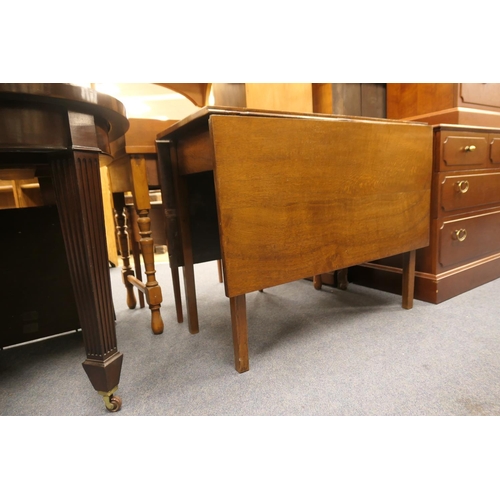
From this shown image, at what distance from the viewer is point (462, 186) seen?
1.43 meters

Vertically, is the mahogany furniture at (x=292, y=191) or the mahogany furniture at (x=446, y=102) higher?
the mahogany furniture at (x=446, y=102)

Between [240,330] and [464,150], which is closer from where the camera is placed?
[240,330]

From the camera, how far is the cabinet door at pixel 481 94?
166cm

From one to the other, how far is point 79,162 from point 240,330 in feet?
1.96

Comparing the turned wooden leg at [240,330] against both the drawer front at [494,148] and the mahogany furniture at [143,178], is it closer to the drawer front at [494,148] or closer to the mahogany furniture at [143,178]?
the mahogany furniture at [143,178]

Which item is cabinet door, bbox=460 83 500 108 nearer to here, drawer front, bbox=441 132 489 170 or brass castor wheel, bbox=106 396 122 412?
drawer front, bbox=441 132 489 170

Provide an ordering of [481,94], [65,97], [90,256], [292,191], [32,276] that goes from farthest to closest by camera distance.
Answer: [481,94], [32,276], [292,191], [90,256], [65,97]

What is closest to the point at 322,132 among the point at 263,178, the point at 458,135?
the point at 263,178

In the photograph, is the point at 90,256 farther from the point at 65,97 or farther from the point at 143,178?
the point at 143,178

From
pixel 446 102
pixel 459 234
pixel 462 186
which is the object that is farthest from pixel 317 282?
pixel 446 102

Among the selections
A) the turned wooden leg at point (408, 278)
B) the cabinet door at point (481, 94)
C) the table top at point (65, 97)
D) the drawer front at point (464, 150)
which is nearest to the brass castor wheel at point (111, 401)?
the table top at point (65, 97)

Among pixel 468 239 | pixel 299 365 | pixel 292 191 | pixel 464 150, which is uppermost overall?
pixel 464 150

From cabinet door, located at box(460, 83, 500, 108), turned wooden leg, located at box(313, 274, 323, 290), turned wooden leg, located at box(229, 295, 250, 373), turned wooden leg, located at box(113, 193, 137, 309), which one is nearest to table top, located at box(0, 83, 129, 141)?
turned wooden leg, located at box(229, 295, 250, 373)

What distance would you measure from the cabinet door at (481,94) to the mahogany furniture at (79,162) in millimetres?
1714
